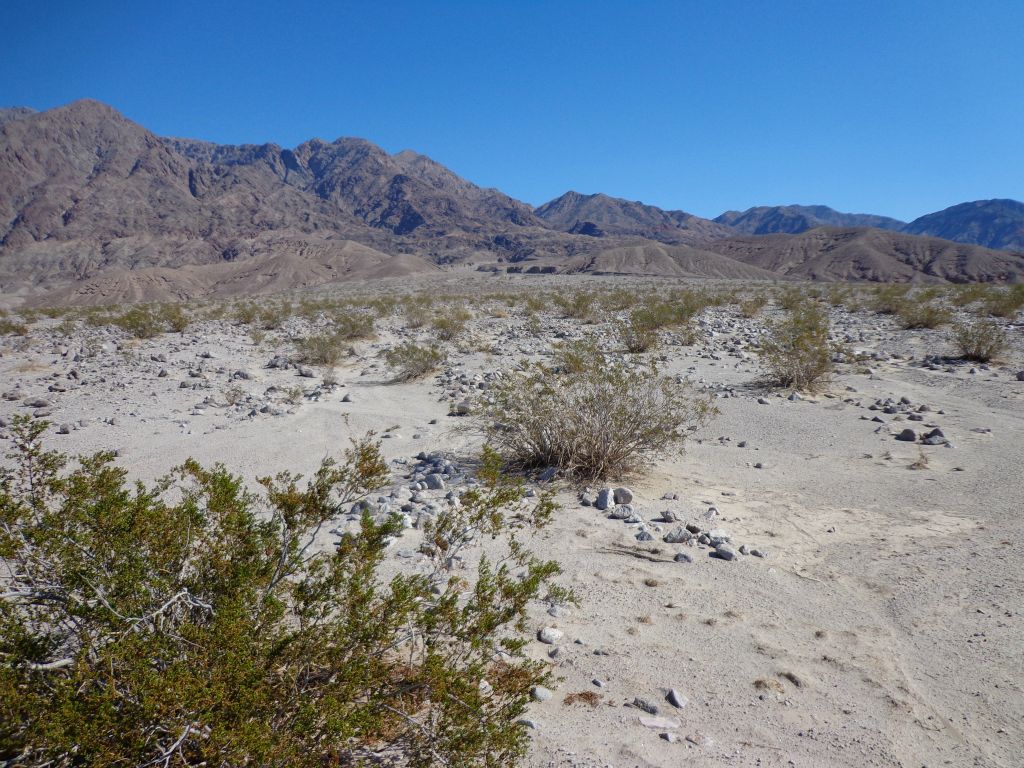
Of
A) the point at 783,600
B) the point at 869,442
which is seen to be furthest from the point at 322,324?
the point at 783,600

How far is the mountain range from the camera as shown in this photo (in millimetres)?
89000

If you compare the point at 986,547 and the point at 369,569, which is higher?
the point at 369,569

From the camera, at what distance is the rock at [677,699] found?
2662 millimetres

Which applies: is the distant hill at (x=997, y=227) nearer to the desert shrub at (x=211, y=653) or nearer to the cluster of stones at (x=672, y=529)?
the cluster of stones at (x=672, y=529)

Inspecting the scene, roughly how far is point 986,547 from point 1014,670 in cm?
153

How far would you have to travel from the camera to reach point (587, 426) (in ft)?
17.9

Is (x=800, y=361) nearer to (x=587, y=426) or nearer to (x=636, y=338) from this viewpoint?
(x=636, y=338)

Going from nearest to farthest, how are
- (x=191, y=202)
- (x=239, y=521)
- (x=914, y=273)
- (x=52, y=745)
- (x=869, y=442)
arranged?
(x=52, y=745) < (x=239, y=521) < (x=869, y=442) < (x=914, y=273) < (x=191, y=202)

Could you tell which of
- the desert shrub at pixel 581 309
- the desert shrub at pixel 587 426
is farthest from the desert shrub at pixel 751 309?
the desert shrub at pixel 587 426

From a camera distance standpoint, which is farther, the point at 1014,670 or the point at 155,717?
the point at 1014,670

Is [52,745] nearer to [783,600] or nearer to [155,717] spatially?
[155,717]

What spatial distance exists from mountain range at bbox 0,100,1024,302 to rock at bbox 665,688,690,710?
3417 inches

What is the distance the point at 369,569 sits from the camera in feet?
7.07

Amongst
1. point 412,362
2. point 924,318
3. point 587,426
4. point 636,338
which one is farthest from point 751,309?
point 587,426
